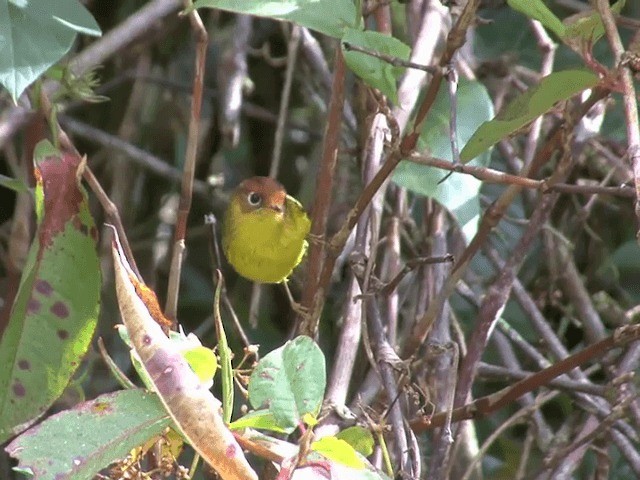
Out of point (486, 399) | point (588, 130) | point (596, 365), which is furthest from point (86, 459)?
point (596, 365)

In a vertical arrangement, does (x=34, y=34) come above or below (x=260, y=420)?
above

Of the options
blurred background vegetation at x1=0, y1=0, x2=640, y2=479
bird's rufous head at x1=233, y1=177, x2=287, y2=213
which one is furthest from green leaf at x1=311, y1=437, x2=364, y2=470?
bird's rufous head at x1=233, y1=177, x2=287, y2=213

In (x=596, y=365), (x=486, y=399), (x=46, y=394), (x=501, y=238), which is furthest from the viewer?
(x=501, y=238)

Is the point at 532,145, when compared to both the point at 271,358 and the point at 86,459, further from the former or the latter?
the point at 86,459

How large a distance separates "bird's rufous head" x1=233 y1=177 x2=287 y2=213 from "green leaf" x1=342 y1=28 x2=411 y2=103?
0.98 meters

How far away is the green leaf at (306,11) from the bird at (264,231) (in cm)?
89

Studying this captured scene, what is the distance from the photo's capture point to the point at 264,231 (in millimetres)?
2283

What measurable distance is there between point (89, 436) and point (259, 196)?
1378mm

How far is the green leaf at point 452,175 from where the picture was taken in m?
1.63

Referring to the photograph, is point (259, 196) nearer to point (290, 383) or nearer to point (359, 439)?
point (359, 439)

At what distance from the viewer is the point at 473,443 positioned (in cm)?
206

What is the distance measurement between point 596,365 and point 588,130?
18.3 inches

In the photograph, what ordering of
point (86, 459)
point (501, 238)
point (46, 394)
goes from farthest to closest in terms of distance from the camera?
point (501, 238)
point (46, 394)
point (86, 459)

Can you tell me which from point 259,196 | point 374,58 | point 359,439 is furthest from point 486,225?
point 259,196
